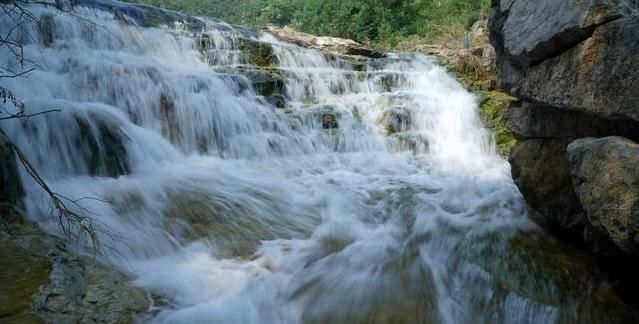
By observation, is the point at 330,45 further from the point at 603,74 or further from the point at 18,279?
the point at 18,279

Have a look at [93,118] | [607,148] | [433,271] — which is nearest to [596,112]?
[607,148]

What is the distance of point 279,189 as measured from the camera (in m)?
5.62

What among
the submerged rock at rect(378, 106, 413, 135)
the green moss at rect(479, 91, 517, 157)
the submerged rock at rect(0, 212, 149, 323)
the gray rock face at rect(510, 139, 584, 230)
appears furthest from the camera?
the submerged rock at rect(378, 106, 413, 135)

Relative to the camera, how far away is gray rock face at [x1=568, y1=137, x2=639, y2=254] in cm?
230

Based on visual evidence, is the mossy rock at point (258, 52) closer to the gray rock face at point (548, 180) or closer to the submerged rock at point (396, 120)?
the submerged rock at point (396, 120)

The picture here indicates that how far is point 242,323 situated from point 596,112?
9.06 ft

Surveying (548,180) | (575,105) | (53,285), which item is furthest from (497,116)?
(53,285)

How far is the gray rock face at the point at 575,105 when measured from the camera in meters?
2.50

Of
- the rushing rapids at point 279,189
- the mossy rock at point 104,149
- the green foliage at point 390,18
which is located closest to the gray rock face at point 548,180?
the rushing rapids at point 279,189

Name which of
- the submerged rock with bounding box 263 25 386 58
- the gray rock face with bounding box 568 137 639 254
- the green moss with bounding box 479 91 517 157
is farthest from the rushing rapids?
A: the submerged rock with bounding box 263 25 386 58

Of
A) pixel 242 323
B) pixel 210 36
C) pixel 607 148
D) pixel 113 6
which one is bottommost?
pixel 242 323

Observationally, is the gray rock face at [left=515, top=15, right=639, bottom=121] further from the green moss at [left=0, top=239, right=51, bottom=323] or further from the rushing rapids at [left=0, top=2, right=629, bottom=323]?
the green moss at [left=0, top=239, right=51, bottom=323]

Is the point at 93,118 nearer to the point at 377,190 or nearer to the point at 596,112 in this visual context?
the point at 377,190

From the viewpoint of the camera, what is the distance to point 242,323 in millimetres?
3012
